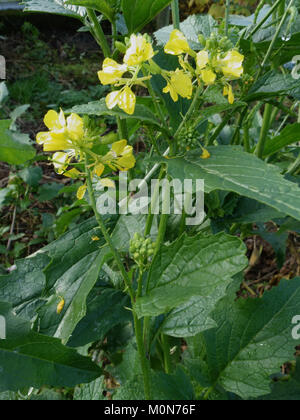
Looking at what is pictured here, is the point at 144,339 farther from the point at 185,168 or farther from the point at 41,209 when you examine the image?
the point at 41,209

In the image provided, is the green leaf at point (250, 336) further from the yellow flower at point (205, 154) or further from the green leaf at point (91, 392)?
the yellow flower at point (205, 154)

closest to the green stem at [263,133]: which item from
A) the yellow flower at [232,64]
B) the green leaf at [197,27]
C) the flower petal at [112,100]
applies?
→ the green leaf at [197,27]

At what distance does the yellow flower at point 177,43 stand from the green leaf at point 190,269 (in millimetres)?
272

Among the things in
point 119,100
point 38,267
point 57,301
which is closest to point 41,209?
point 38,267

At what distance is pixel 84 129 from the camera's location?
2.03 ft

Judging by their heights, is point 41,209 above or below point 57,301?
below

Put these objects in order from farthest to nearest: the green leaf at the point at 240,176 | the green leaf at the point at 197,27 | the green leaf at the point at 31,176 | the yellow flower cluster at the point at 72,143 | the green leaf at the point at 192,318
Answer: the green leaf at the point at 31,176, the green leaf at the point at 197,27, the green leaf at the point at 192,318, the yellow flower cluster at the point at 72,143, the green leaf at the point at 240,176

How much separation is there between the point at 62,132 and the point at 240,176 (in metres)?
0.26

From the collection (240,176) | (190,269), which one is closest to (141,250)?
(190,269)

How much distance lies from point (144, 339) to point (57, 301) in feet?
0.54

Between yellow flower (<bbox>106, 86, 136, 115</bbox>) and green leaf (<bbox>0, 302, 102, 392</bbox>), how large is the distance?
1.17 ft

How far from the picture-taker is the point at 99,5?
653 millimetres

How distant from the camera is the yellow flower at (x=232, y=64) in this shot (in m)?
0.56
